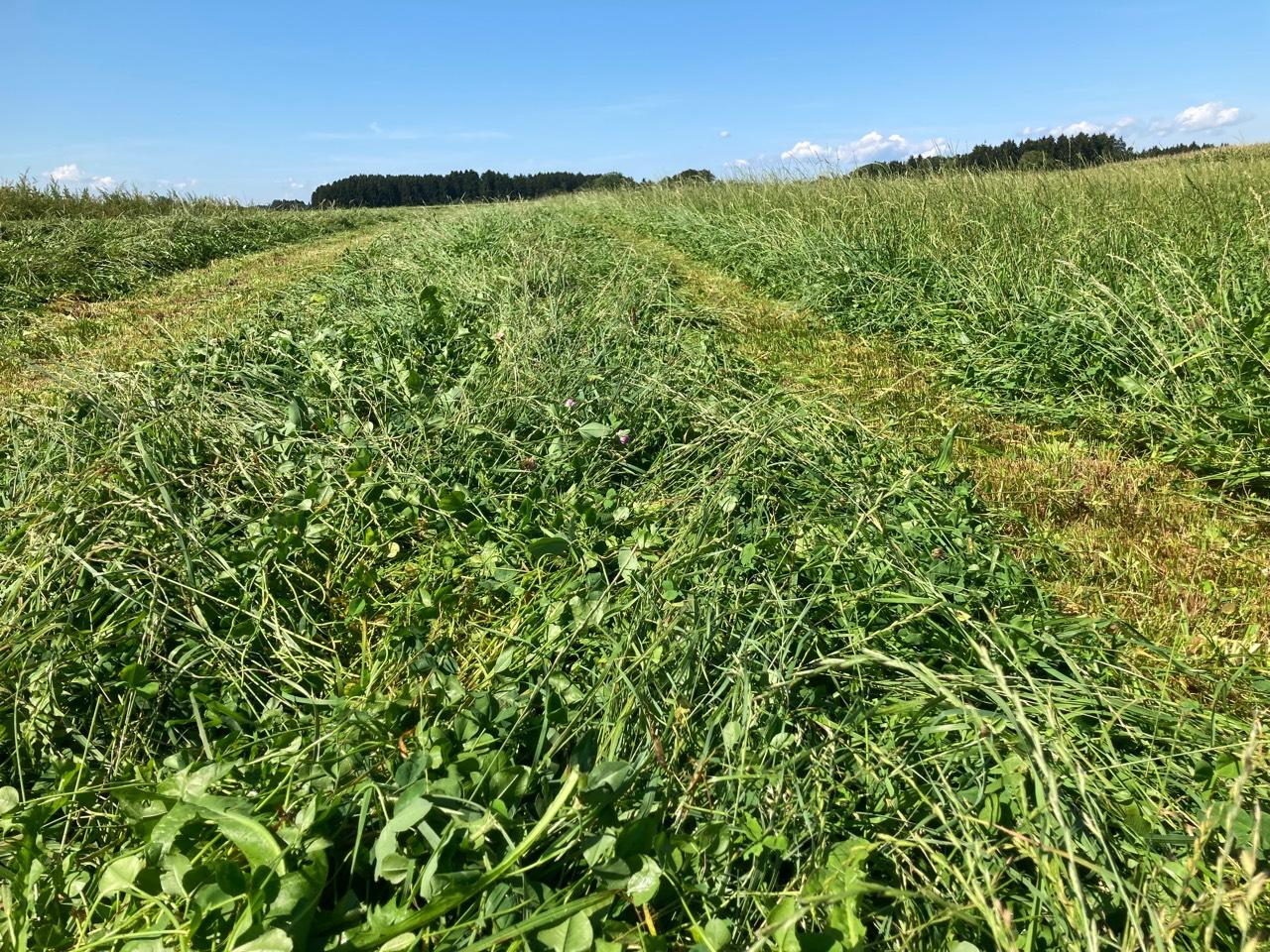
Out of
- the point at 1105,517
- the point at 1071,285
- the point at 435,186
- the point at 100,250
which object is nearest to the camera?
the point at 1105,517

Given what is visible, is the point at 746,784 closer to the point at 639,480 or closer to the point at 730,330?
the point at 639,480

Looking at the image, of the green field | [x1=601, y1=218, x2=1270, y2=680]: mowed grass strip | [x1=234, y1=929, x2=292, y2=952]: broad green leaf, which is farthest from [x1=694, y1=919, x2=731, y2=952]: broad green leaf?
[x1=601, y1=218, x2=1270, y2=680]: mowed grass strip

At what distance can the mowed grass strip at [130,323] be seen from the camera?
11.6ft

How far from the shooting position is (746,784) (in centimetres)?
123

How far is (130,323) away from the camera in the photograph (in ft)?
18.9

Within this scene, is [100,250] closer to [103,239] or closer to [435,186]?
[103,239]

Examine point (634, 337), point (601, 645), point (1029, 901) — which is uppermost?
point (634, 337)

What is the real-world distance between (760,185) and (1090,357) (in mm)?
8934

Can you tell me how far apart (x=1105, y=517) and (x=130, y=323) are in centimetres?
675

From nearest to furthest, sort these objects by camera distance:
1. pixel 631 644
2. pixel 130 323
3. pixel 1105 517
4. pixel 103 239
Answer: pixel 631 644
pixel 1105 517
pixel 130 323
pixel 103 239

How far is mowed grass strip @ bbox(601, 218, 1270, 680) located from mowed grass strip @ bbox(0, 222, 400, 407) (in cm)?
339

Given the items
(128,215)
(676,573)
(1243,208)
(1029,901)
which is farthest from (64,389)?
(128,215)

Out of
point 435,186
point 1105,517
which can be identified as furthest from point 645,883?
point 435,186

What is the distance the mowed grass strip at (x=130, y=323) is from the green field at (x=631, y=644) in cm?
54
